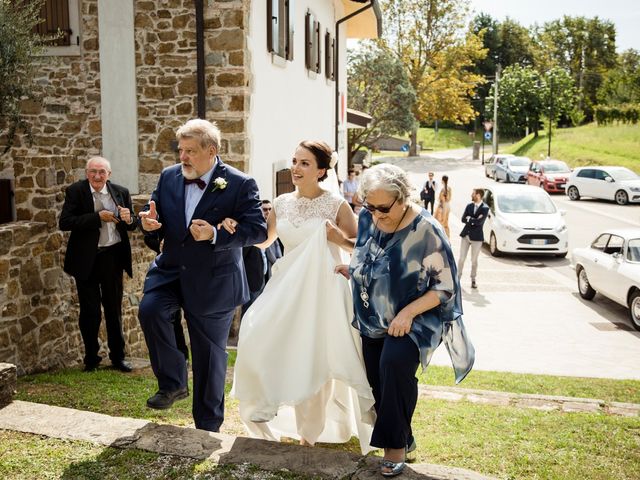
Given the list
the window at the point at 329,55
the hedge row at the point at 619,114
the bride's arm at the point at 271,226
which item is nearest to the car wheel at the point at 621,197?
the window at the point at 329,55

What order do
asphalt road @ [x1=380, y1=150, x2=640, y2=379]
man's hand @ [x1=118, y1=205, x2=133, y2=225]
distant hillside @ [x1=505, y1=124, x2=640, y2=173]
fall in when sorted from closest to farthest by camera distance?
man's hand @ [x1=118, y1=205, x2=133, y2=225], asphalt road @ [x1=380, y1=150, x2=640, y2=379], distant hillside @ [x1=505, y1=124, x2=640, y2=173]

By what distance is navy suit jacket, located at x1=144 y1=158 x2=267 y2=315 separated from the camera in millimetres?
4484

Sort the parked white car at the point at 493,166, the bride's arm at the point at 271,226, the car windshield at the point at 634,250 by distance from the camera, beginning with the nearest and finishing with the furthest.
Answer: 1. the bride's arm at the point at 271,226
2. the car windshield at the point at 634,250
3. the parked white car at the point at 493,166

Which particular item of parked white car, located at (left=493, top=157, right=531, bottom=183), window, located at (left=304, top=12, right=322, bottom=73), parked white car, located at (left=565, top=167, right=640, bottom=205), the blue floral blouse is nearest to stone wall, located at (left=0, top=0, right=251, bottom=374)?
the blue floral blouse

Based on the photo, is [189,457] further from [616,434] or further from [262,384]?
[616,434]

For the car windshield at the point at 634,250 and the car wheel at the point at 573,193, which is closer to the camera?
the car windshield at the point at 634,250

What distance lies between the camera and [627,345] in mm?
10383

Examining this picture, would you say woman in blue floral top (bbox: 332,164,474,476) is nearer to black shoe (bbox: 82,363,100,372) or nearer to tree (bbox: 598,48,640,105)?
black shoe (bbox: 82,363,100,372)

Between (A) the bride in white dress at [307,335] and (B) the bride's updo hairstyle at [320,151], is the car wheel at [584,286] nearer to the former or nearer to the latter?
(A) the bride in white dress at [307,335]

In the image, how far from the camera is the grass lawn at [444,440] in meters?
3.83

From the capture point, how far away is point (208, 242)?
4.48 meters

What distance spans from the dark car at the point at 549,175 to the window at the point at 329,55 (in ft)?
59.5

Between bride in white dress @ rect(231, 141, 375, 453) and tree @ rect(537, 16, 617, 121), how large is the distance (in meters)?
81.7

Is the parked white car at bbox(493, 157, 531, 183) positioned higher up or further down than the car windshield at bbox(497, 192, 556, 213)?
higher up
